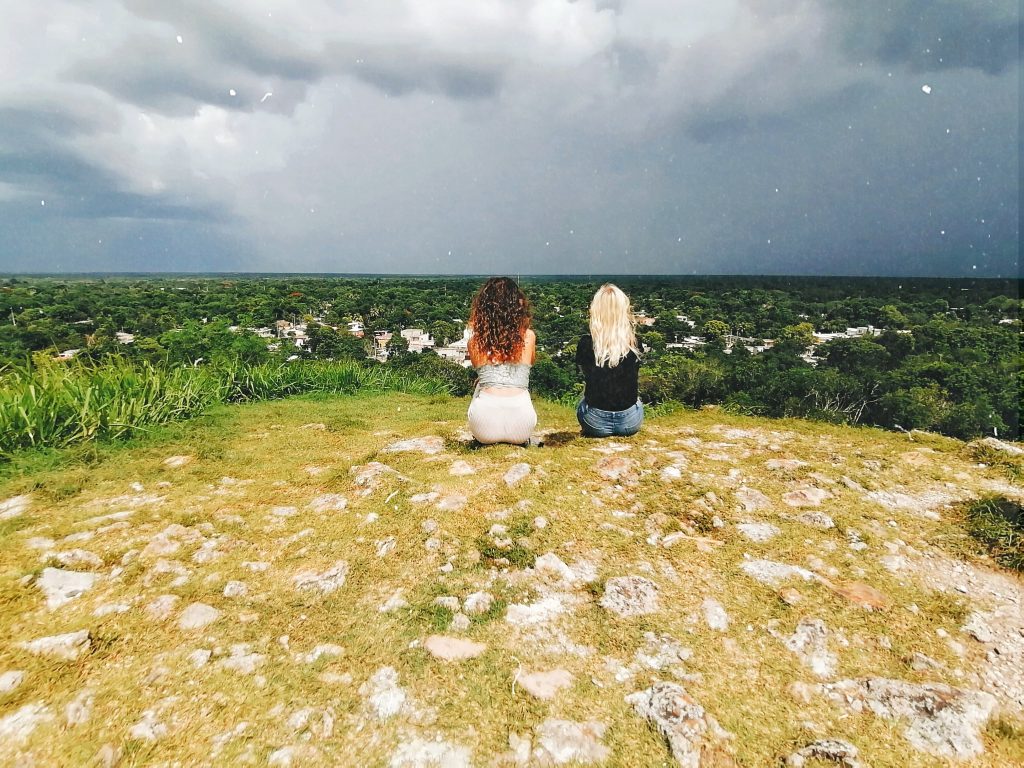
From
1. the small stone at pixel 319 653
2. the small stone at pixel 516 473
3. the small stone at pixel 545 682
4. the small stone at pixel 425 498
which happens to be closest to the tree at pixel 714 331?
the small stone at pixel 516 473

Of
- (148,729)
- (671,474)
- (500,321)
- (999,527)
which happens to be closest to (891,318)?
(999,527)

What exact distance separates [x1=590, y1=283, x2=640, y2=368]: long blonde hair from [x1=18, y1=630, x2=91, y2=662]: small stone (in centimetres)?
422

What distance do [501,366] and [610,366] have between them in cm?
114

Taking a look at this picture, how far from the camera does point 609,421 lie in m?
5.21

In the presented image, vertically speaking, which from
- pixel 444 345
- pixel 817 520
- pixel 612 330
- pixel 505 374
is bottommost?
pixel 444 345

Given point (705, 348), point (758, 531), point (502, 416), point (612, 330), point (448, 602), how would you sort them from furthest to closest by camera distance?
point (705, 348), point (612, 330), point (502, 416), point (758, 531), point (448, 602)

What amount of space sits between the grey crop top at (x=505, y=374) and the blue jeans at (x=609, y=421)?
95 centimetres

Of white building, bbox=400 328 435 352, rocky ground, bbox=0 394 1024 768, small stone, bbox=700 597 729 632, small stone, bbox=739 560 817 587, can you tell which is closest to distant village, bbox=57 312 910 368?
white building, bbox=400 328 435 352

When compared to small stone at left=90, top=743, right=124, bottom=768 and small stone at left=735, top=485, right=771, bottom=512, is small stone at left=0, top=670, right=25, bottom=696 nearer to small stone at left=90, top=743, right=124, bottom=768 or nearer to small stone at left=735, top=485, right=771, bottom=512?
small stone at left=90, top=743, right=124, bottom=768

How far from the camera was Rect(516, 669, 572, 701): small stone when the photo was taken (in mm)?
1981

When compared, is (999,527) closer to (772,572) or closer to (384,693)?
(772,572)

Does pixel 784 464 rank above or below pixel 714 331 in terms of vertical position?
above

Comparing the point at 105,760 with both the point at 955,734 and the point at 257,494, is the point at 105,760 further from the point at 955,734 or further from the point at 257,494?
the point at 955,734

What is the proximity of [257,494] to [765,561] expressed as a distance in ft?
12.6
